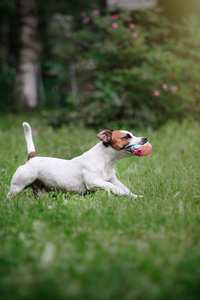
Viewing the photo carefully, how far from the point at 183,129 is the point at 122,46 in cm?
239

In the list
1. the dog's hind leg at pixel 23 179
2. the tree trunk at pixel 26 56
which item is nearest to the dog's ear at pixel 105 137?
the dog's hind leg at pixel 23 179

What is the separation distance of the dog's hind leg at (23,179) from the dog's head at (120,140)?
79 cm

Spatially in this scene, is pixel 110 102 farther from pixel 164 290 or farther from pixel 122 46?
pixel 164 290

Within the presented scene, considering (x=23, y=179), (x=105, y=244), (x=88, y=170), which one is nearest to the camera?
(x=105, y=244)

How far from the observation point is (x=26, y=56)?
→ 11547 millimetres

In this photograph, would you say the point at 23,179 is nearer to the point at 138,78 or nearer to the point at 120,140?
the point at 120,140

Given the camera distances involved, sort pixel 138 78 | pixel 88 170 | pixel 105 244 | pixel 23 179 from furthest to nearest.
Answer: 1. pixel 138 78
2. pixel 23 179
3. pixel 88 170
4. pixel 105 244

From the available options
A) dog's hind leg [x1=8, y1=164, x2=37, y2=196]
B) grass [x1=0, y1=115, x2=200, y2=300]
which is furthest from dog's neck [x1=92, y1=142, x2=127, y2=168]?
dog's hind leg [x1=8, y1=164, x2=37, y2=196]

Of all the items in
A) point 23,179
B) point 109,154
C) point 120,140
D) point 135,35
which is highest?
point 135,35

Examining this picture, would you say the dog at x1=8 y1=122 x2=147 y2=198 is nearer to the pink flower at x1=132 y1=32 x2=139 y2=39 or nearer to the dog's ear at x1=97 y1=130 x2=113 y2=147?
the dog's ear at x1=97 y1=130 x2=113 y2=147

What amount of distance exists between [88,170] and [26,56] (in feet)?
30.3

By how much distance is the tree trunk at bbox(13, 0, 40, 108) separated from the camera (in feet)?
36.9

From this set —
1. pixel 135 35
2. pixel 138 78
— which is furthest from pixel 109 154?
pixel 135 35

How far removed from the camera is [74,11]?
54.1 feet
